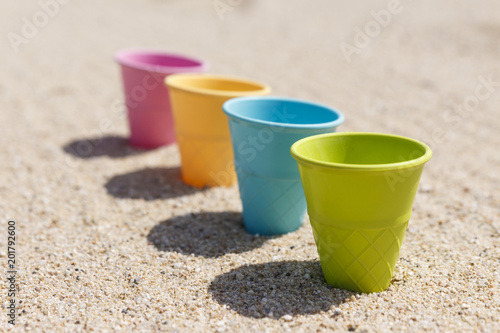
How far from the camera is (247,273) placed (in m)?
2.44

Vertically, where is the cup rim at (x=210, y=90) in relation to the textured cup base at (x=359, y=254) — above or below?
above

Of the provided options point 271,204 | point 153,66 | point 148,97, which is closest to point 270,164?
point 271,204

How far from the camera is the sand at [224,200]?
2.17 metres

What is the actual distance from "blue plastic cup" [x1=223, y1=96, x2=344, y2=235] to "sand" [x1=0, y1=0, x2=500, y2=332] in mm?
120

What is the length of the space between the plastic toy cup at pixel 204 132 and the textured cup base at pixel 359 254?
51.4 inches

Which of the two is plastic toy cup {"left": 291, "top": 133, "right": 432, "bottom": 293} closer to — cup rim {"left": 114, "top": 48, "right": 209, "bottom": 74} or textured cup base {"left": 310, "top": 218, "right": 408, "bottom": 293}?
textured cup base {"left": 310, "top": 218, "right": 408, "bottom": 293}

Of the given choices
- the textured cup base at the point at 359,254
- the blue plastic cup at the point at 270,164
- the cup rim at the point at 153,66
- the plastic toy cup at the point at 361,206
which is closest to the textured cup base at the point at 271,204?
the blue plastic cup at the point at 270,164

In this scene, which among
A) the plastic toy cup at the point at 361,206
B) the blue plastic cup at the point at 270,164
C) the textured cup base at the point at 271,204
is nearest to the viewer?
the plastic toy cup at the point at 361,206

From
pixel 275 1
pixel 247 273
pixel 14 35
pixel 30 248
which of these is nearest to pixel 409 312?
pixel 247 273

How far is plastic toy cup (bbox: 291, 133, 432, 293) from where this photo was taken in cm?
202

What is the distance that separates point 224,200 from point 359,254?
4.43 feet

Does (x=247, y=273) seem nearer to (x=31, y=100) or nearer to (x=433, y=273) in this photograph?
(x=433, y=273)

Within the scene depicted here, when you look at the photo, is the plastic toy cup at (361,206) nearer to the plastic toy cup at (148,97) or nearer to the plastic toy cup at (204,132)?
the plastic toy cup at (204,132)

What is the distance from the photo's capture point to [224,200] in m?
3.39
